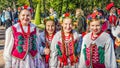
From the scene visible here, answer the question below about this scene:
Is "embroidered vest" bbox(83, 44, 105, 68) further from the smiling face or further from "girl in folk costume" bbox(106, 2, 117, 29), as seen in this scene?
"girl in folk costume" bbox(106, 2, 117, 29)

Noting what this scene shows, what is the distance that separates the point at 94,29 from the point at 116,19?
5.84m

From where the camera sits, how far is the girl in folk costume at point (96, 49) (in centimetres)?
662

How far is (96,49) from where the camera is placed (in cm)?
670

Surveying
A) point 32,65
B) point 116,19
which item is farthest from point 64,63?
point 116,19

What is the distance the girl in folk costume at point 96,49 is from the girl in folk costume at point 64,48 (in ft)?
2.12

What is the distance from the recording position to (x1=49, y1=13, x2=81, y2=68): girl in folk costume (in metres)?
7.39

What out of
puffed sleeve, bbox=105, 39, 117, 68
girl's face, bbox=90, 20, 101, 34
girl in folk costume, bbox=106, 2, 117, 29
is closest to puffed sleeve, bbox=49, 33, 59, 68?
girl's face, bbox=90, 20, 101, 34

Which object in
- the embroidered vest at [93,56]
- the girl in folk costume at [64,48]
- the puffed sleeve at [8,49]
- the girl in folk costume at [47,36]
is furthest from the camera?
Result: the girl in folk costume at [47,36]

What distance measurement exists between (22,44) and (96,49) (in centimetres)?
127

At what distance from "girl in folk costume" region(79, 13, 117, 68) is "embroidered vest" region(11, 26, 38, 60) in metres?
0.92

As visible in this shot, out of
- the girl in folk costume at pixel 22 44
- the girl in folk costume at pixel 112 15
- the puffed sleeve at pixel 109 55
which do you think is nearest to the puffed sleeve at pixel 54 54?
the girl in folk costume at pixel 22 44

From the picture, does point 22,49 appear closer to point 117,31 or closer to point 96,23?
point 96,23

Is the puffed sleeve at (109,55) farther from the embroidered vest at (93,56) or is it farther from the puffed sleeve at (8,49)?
the puffed sleeve at (8,49)

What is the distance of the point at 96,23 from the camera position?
22.0 ft
